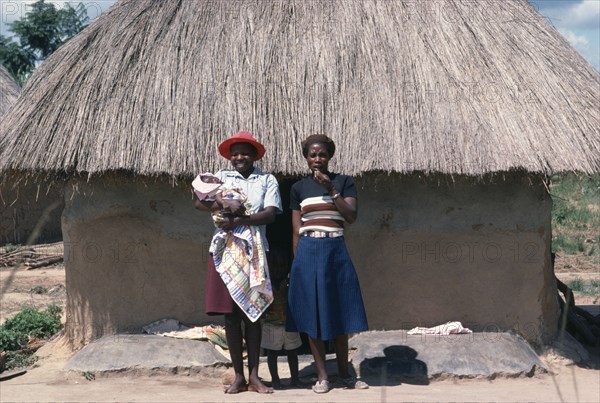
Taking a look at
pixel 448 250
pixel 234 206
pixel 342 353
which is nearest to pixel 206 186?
pixel 234 206

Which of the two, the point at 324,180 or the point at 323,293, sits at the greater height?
the point at 324,180

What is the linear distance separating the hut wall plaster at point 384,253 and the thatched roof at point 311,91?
358 mm

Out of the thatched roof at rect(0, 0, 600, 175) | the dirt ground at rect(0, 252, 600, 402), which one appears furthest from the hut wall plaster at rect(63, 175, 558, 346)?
the dirt ground at rect(0, 252, 600, 402)

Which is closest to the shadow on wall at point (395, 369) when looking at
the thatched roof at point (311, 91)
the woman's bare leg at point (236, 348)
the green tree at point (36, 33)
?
the woman's bare leg at point (236, 348)

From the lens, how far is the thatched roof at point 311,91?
6352mm

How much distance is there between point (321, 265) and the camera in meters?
5.25

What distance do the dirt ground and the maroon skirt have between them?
541mm

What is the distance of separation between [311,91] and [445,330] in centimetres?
219

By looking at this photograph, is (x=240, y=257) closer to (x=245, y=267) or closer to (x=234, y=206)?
(x=245, y=267)

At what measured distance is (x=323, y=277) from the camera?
17.2 ft

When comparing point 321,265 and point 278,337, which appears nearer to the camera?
point 321,265

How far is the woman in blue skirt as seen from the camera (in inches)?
206

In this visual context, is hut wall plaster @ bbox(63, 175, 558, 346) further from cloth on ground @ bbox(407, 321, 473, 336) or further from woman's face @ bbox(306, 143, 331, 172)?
woman's face @ bbox(306, 143, 331, 172)

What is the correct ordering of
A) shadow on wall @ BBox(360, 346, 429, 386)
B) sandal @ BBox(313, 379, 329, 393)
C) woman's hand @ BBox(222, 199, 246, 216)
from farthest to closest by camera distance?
1. shadow on wall @ BBox(360, 346, 429, 386)
2. sandal @ BBox(313, 379, 329, 393)
3. woman's hand @ BBox(222, 199, 246, 216)
